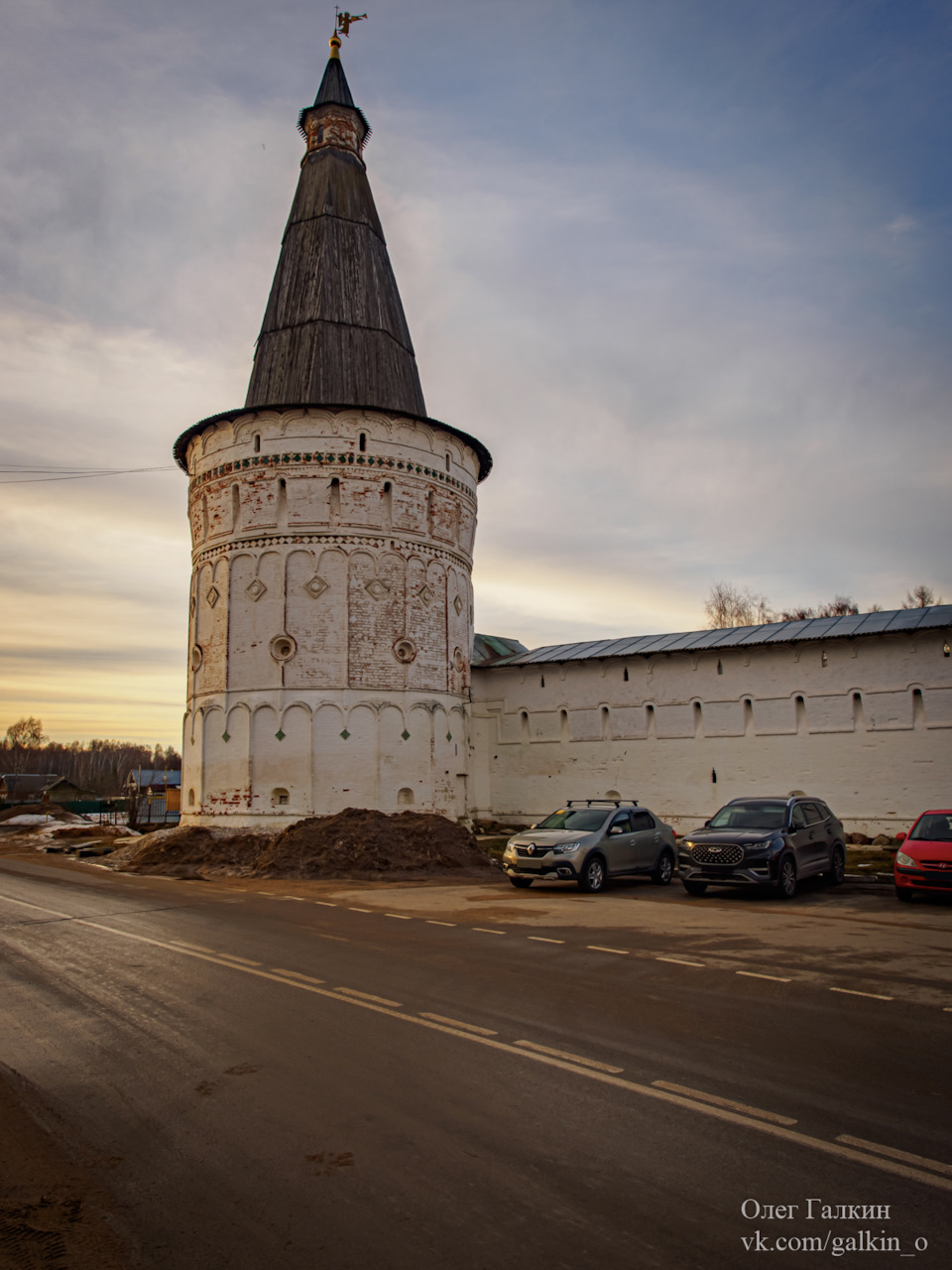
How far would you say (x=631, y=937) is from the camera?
10.0 m

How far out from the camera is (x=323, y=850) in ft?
66.7

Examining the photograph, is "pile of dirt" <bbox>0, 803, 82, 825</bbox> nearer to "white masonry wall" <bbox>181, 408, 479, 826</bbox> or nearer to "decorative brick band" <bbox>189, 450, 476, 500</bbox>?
"white masonry wall" <bbox>181, 408, 479, 826</bbox>

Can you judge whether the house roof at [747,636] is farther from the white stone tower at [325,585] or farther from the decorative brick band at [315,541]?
the decorative brick band at [315,541]

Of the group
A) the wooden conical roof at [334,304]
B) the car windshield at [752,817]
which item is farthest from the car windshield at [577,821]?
the wooden conical roof at [334,304]

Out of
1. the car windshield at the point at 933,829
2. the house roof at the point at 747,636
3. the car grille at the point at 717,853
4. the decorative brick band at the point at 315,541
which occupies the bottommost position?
the car grille at the point at 717,853

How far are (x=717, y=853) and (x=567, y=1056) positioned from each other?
344 inches

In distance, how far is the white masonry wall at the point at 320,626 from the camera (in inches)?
916

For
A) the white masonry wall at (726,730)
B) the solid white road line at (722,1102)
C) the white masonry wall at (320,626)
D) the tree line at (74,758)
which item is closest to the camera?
the solid white road line at (722,1102)

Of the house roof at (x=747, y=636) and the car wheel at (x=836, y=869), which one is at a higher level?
the house roof at (x=747, y=636)

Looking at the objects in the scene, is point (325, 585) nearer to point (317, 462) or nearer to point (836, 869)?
point (317, 462)

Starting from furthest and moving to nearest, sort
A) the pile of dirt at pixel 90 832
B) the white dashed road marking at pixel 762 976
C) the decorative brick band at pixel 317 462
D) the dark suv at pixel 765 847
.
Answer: the pile of dirt at pixel 90 832 → the decorative brick band at pixel 317 462 → the dark suv at pixel 765 847 → the white dashed road marking at pixel 762 976

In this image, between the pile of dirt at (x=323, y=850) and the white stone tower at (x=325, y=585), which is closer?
the pile of dirt at (x=323, y=850)

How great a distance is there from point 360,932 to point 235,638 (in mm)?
14869

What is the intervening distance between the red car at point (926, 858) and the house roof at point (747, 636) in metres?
9.03
